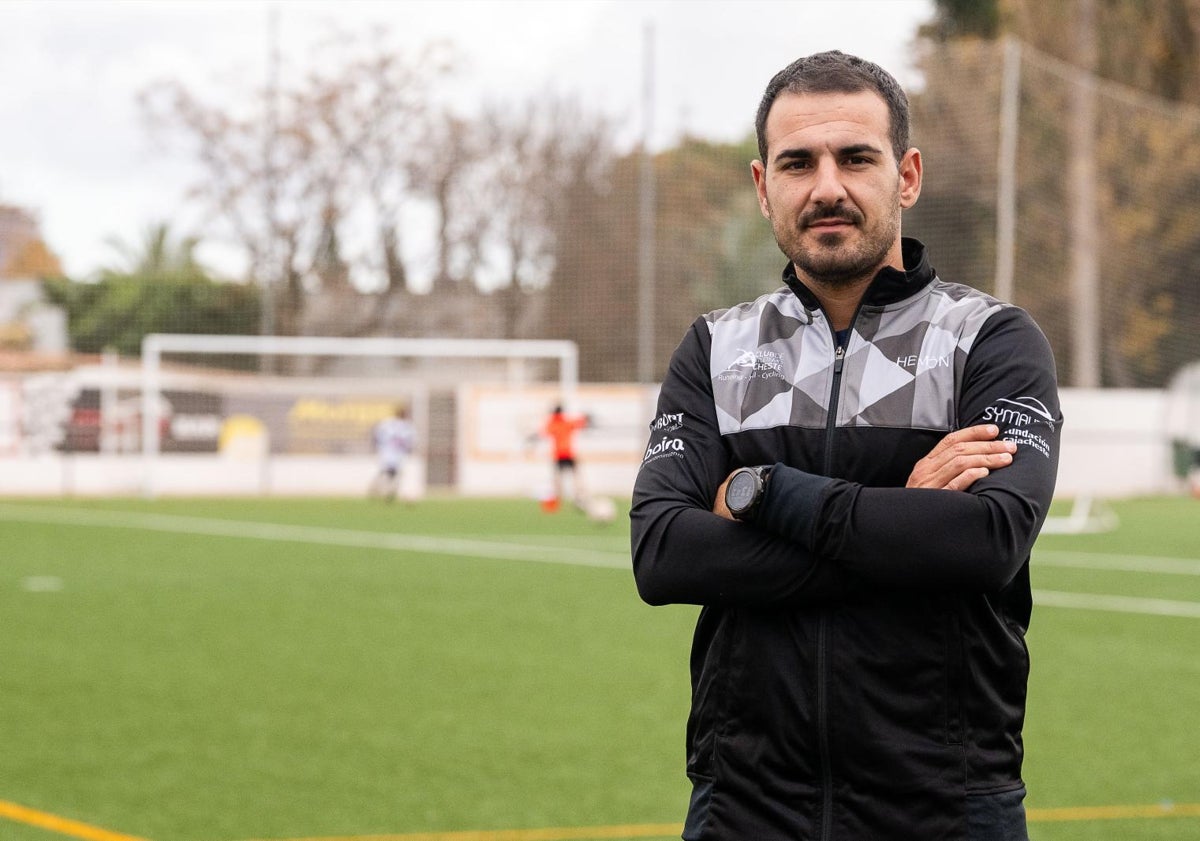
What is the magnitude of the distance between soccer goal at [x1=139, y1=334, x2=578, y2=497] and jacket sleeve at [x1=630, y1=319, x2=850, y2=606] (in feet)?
91.2

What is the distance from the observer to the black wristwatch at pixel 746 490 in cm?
254

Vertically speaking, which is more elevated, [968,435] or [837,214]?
[837,214]

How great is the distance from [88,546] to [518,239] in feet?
64.7

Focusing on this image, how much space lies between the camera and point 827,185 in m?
2.48

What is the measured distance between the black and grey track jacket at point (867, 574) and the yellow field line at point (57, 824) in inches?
133

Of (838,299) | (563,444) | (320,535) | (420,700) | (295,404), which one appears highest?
(838,299)

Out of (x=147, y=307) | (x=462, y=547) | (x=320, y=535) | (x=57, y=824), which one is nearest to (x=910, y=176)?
(x=57, y=824)

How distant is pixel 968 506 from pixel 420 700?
19.1 feet

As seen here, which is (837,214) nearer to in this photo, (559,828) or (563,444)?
(559,828)

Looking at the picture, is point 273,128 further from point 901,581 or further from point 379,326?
point 901,581

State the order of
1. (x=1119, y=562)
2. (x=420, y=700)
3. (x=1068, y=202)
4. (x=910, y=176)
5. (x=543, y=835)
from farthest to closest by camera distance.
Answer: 1. (x=1068, y=202)
2. (x=1119, y=562)
3. (x=420, y=700)
4. (x=543, y=835)
5. (x=910, y=176)

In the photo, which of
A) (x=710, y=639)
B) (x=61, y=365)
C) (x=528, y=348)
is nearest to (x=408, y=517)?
(x=528, y=348)

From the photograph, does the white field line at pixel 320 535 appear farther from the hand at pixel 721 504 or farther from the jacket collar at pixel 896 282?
the jacket collar at pixel 896 282

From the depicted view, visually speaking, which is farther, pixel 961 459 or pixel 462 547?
pixel 462 547
